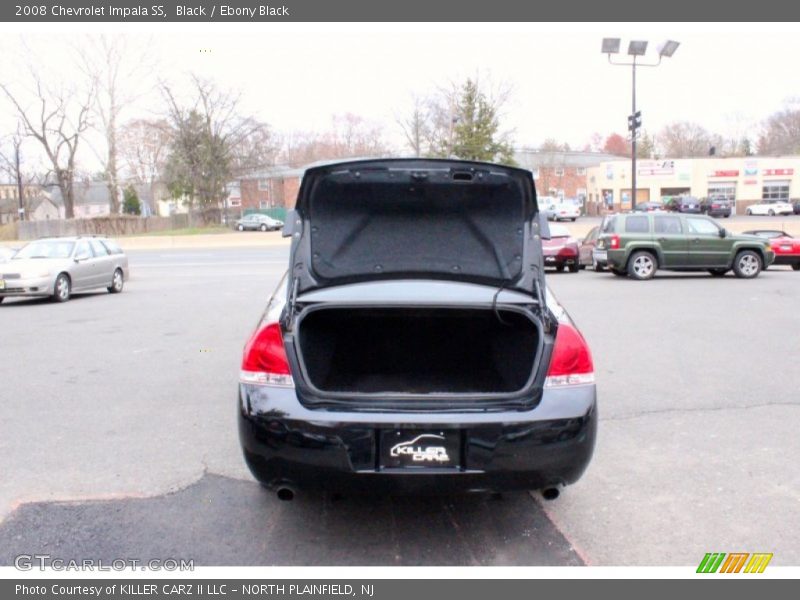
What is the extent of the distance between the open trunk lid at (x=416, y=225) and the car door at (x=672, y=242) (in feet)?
47.8

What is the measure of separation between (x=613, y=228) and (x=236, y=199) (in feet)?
233

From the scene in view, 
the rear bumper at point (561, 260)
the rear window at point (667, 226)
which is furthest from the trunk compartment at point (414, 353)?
the rear bumper at point (561, 260)

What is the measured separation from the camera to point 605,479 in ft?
13.8

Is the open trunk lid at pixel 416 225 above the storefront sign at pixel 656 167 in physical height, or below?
below

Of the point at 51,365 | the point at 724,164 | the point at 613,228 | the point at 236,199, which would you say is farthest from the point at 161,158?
the point at 51,365

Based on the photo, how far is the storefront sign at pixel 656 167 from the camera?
62406 millimetres

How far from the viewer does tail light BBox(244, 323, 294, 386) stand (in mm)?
3238

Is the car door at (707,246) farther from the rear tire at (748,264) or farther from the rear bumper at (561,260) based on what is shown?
the rear bumper at (561,260)

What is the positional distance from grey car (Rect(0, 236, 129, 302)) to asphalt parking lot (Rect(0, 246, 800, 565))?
18.3 ft

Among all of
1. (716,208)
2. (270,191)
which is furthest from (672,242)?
(270,191)

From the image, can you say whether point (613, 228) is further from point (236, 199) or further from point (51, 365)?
point (236, 199)

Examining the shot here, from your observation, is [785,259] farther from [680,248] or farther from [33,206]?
[33,206]

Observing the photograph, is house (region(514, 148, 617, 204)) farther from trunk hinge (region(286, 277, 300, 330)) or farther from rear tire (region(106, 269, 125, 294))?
trunk hinge (region(286, 277, 300, 330))

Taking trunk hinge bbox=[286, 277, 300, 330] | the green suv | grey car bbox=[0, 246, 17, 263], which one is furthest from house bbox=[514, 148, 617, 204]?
trunk hinge bbox=[286, 277, 300, 330]
